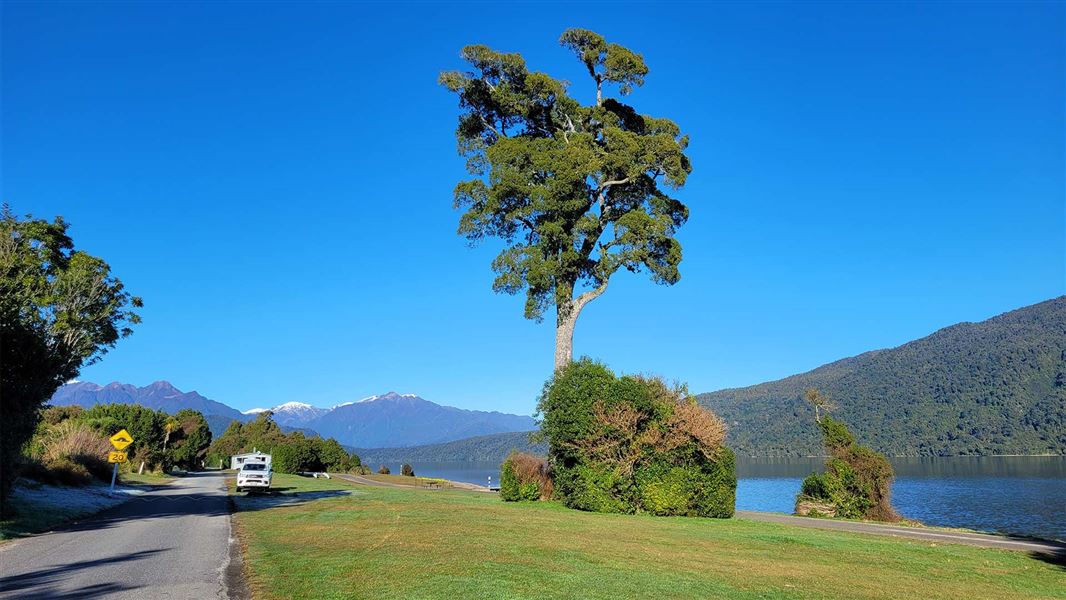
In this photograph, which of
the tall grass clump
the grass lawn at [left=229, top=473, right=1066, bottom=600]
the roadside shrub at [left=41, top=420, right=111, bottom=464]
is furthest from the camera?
the roadside shrub at [left=41, top=420, right=111, bottom=464]

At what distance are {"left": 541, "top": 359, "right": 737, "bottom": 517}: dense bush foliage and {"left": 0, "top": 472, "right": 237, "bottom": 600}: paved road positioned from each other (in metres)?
12.2

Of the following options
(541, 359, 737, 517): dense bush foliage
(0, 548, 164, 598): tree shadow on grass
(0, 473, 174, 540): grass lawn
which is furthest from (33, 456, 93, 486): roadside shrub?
(541, 359, 737, 517): dense bush foliage

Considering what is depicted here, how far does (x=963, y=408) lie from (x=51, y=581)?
19566 cm

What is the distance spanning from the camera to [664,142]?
28.9 meters

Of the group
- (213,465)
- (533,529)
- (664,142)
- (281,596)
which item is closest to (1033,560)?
(533,529)

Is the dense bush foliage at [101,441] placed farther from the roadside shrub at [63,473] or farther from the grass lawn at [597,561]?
the grass lawn at [597,561]

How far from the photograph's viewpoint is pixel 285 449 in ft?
214

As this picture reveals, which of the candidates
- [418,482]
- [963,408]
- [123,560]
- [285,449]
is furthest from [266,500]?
[963,408]

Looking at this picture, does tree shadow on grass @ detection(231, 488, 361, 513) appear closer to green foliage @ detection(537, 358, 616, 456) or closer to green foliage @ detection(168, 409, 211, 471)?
green foliage @ detection(537, 358, 616, 456)

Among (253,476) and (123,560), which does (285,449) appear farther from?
(123,560)

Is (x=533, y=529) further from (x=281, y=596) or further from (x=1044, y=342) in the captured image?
(x=1044, y=342)

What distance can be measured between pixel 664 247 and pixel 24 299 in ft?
76.7

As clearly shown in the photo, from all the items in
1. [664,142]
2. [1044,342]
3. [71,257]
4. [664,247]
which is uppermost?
[1044,342]

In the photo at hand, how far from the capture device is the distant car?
31273 mm
